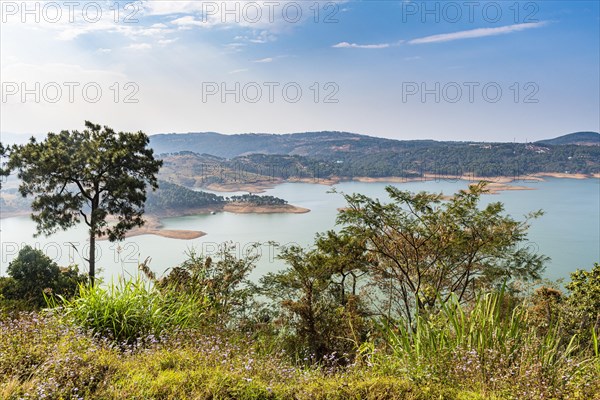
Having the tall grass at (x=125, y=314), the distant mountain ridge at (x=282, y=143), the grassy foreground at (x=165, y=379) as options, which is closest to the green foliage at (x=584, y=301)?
the grassy foreground at (x=165, y=379)

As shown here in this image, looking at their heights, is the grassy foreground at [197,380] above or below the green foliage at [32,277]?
above

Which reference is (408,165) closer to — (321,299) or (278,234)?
(278,234)

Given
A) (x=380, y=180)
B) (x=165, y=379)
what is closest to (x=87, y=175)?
(x=165, y=379)

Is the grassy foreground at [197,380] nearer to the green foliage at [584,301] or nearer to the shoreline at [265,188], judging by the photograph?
the green foliage at [584,301]

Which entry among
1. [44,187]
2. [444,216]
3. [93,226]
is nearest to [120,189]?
[93,226]

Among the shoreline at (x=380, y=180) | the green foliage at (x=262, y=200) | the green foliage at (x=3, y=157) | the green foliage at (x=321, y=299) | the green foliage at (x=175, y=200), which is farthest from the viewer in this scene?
the shoreline at (x=380, y=180)

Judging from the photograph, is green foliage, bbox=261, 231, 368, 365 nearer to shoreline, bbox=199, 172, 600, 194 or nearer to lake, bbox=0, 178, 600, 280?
lake, bbox=0, 178, 600, 280

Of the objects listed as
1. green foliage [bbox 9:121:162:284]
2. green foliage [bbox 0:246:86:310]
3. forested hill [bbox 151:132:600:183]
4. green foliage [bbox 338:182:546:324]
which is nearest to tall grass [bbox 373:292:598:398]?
green foliage [bbox 338:182:546:324]
